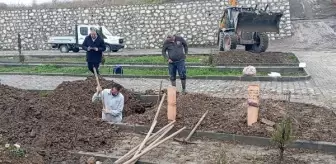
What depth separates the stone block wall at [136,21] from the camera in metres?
27.2

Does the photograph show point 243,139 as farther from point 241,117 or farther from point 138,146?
point 138,146

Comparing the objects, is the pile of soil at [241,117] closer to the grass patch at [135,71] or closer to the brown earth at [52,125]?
the brown earth at [52,125]

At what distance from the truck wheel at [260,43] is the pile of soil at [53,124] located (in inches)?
426

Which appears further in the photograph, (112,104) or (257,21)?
(257,21)

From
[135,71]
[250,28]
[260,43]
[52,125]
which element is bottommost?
[135,71]

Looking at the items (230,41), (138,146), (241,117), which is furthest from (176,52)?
(230,41)

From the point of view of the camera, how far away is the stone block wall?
1072 inches

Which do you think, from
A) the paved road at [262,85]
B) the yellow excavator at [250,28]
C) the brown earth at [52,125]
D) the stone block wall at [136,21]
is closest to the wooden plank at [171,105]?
the brown earth at [52,125]

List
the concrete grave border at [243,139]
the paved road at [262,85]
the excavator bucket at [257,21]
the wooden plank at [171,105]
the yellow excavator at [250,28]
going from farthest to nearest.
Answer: the yellow excavator at [250,28] < the excavator bucket at [257,21] < the paved road at [262,85] < the wooden plank at [171,105] < the concrete grave border at [243,139]

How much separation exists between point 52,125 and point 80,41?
20386 mm

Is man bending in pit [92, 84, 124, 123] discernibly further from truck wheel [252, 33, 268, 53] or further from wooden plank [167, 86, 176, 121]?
truck wheel [252, 33, 268, 53]

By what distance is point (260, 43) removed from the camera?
18.8m

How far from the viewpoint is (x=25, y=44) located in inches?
1233

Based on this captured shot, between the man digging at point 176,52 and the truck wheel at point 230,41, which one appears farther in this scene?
the truck wheel at point 230,41
